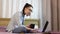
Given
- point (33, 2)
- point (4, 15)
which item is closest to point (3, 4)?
point (4, 15)

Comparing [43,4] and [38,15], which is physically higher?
[43,4]

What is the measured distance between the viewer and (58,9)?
3.68 m

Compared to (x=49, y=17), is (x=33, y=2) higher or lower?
higher

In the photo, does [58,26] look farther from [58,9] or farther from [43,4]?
[43,4]

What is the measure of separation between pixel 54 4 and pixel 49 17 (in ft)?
1.22

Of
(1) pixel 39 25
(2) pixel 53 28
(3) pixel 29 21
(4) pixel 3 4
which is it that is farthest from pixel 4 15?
(2) pixel 53 28

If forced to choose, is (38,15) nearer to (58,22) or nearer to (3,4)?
(58,22)

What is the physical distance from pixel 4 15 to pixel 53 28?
1.30 m

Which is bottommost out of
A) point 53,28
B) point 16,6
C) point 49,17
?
point 53,28

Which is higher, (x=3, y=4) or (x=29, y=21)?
(x=3, y=4)

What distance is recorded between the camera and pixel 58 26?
367 cm

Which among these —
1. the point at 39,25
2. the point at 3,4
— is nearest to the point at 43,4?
the point at 39,25

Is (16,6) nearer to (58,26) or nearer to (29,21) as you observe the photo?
(29,21)

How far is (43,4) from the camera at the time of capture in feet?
12.1
